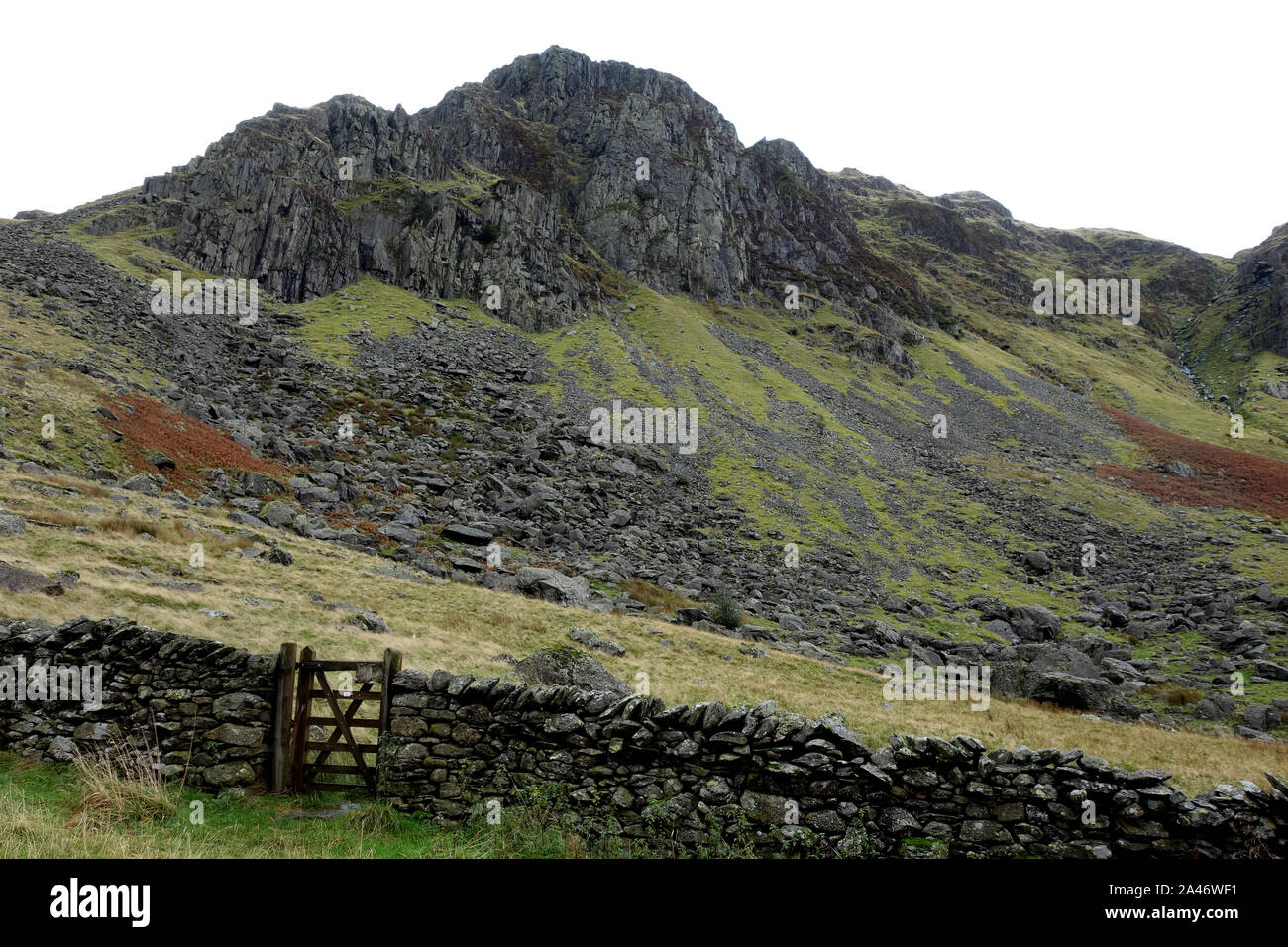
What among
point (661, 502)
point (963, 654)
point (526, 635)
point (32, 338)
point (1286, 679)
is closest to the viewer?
point (526, 635)

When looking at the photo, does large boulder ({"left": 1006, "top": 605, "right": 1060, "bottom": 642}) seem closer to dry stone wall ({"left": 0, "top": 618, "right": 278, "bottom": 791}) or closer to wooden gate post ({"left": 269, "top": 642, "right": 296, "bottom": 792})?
wooden gate post ({"left": 269, "top": 642, "right": 296, "bottom": 792})

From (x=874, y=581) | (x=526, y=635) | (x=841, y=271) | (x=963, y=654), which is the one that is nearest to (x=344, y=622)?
(x=526, y=635)

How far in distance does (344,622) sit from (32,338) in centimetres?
3733

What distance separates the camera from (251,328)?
6062 centimetres

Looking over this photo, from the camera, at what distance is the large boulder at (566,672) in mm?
17766

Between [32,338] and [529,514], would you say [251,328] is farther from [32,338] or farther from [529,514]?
[529,514]

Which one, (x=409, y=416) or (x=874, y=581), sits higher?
(x=409, y=416)

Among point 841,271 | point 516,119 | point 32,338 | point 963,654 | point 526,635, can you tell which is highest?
point 516,119

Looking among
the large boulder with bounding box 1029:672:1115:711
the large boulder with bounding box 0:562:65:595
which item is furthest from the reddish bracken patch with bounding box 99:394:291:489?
the large boulder with bounding box 1029:672:1115:711

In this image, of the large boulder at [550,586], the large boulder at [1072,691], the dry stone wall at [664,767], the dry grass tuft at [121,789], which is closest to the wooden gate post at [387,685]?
the dry stone wall at [664,767]

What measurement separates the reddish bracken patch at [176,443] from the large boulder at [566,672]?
80.9ft

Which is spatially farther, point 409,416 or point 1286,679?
point 409,416

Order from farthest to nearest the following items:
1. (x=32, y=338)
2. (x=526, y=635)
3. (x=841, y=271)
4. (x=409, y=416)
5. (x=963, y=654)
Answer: (x=841, y=271)
(x=409, y=416)
(x=32, y=338)
(x=963, y=654)
(x=526, y=635)

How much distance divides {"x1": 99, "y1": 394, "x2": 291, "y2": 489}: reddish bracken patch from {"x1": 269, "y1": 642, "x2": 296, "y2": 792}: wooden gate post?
2737cm
